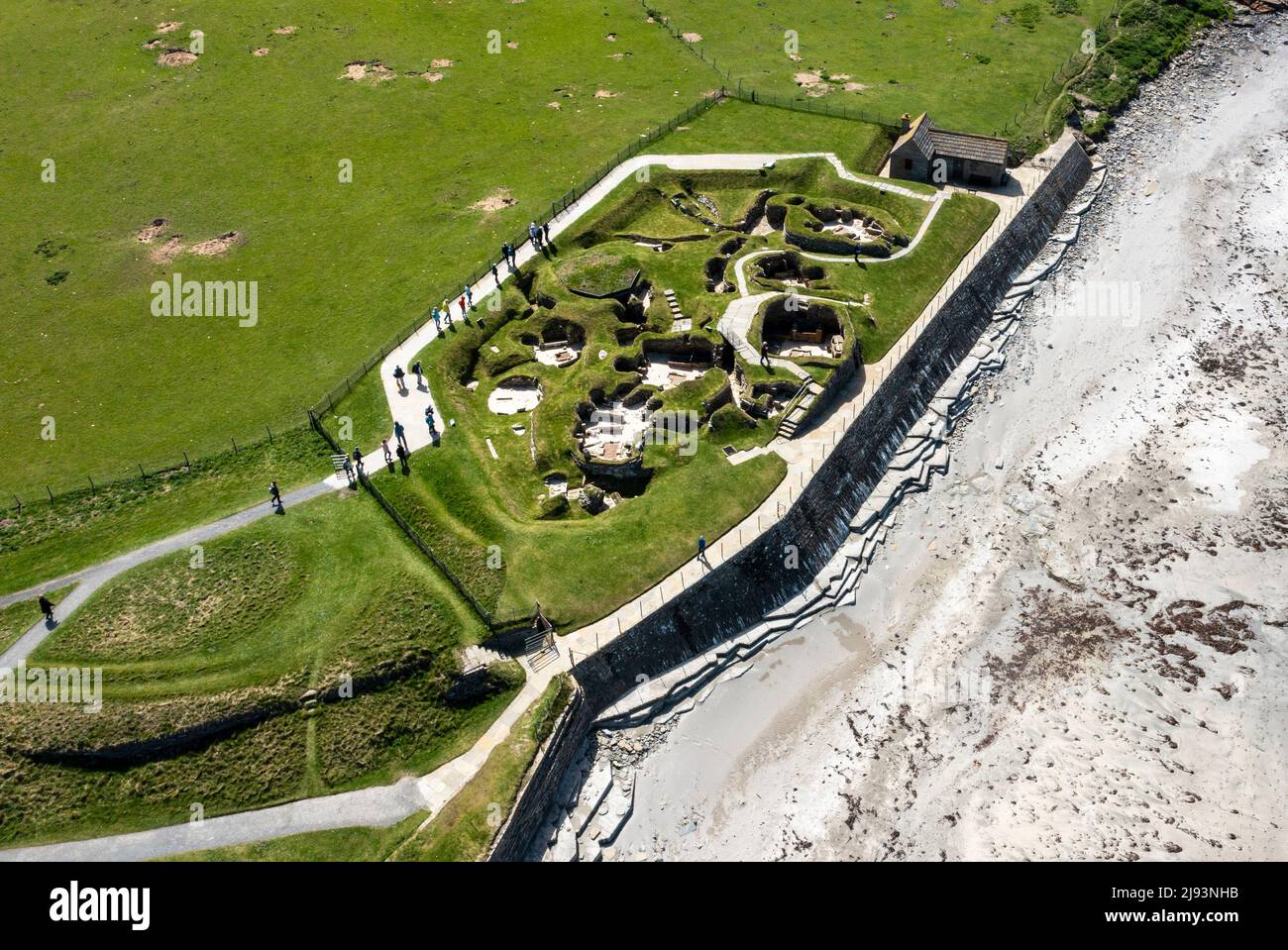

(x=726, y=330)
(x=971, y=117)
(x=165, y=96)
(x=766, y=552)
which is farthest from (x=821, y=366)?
(x=165, y=96)

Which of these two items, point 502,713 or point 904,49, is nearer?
point 502,713

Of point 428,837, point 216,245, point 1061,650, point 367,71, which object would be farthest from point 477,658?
point 367,71

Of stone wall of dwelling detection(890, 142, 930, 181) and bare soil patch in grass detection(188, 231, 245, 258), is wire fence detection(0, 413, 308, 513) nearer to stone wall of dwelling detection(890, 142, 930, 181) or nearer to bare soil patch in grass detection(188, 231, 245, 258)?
bare soil patch in grass detection(188, 231, 245, 258)

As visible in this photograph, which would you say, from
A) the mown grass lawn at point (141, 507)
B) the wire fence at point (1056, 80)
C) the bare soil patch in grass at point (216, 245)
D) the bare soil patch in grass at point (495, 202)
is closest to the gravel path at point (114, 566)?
the mown grass lawn at point (141, 507)

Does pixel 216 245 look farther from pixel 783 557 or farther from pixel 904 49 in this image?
pixel 904 49

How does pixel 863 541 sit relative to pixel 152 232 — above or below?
below

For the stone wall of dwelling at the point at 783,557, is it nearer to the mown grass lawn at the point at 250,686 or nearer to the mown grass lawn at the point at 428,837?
the mown grass lawn at the point at 428,837
